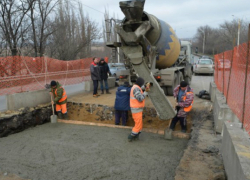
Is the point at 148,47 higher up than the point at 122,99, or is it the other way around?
the point at 148,47

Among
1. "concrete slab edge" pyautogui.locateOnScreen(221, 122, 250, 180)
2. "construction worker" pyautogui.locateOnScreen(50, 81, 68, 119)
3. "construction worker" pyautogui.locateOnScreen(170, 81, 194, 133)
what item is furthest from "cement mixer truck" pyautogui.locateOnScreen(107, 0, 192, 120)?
"concrete slab edge" pyautogui.locateOnScreen(221, 122, 250, 180)

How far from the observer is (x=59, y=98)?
702cm

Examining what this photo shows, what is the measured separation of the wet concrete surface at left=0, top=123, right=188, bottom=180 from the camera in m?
3.74

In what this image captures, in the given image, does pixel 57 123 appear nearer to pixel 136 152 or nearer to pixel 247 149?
pixel 136 152

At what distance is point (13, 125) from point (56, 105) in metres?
1.59

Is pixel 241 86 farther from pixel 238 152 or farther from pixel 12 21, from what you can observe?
pixel 12 21

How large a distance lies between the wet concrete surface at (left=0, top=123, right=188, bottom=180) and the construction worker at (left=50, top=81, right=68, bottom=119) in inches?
54.5

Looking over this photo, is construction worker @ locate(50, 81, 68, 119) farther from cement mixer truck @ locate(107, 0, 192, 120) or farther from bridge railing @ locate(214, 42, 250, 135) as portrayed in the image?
bridge railing @ locate(214, 42, 250, 135)

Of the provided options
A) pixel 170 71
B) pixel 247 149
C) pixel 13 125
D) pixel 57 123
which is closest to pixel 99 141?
pixel 57 123

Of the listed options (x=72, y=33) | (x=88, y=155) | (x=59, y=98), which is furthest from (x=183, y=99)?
(x=72, y=33)

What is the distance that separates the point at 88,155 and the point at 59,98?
10.3 feet

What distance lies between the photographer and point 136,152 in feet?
14.8

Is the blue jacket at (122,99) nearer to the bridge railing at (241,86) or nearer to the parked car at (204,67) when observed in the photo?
the bridge railing at (241,86)

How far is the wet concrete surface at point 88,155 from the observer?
12.3 feet
